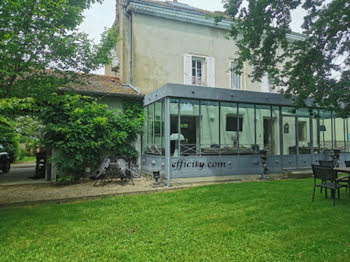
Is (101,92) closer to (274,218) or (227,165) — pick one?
(227,165)

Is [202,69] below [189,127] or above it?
above

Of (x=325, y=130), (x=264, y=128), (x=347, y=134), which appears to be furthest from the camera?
(x=347, y=134)

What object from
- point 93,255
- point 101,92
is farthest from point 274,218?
point 101,92

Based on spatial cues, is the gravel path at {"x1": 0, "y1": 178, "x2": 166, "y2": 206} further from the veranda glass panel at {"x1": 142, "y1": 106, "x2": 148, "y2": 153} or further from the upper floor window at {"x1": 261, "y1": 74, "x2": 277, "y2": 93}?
the upper floor window at {"x1": 261, "y1": 74, "x2": 277, "y2": 93}

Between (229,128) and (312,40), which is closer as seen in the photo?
(312,40)

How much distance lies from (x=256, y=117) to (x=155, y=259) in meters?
8.55

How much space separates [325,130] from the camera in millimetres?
12305

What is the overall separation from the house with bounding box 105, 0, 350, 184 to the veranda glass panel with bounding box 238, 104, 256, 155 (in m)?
0.04

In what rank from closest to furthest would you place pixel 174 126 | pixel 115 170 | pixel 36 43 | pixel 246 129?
1. pixel 36 43
2. pixel 174 126
3. pixel 115 170
4. pixel 246 129

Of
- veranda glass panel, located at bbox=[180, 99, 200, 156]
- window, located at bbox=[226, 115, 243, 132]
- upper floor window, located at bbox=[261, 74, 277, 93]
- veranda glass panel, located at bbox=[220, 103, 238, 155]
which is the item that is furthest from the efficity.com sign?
upper floor window, located at bbox=[261, 74, 277, 93]

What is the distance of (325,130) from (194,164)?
772 centimetres

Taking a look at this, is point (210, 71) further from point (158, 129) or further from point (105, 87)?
point (105, 87)

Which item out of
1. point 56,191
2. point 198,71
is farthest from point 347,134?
point 56,191

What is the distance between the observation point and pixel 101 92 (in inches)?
409
